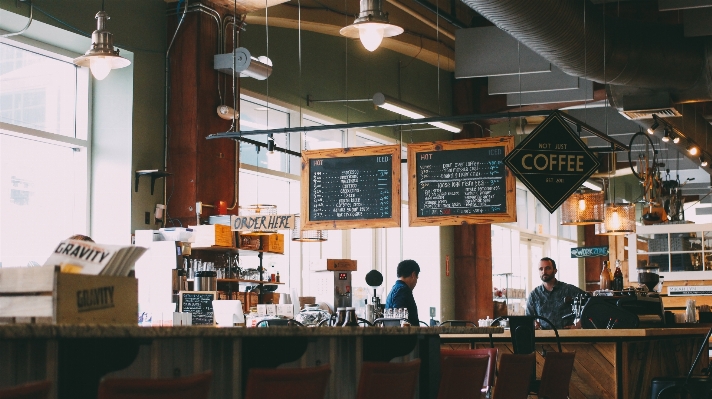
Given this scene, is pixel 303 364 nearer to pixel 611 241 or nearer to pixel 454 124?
pixel 454 124

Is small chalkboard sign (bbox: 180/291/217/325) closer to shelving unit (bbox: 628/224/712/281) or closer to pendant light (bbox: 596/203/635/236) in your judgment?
pendant light (bbox: 596/203/635/236)

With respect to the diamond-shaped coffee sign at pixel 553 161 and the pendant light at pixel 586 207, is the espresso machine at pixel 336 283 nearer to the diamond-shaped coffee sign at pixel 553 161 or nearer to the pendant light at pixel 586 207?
the pendant light at pixel 586 207

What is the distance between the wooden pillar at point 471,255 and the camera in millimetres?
13711

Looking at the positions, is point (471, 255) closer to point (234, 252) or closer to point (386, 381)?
point (234, 252)

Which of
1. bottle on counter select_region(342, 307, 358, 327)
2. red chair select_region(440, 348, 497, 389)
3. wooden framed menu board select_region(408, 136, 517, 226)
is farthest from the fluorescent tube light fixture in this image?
bottle on counter select_region(342, 307, 358, 327)

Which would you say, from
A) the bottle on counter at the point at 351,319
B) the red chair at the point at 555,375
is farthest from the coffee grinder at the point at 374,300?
the bottle on counter at the point at 351,319

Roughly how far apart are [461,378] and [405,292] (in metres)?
3.15

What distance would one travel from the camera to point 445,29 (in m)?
12.3

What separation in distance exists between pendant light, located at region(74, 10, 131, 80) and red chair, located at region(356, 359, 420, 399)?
145 inches

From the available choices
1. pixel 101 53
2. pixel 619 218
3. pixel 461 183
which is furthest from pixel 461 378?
pixel 619 218

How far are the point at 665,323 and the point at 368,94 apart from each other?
5.49 metres

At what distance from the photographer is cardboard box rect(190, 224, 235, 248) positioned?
8172 mm

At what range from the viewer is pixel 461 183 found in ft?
25.7

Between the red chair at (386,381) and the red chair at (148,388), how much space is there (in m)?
0.95
